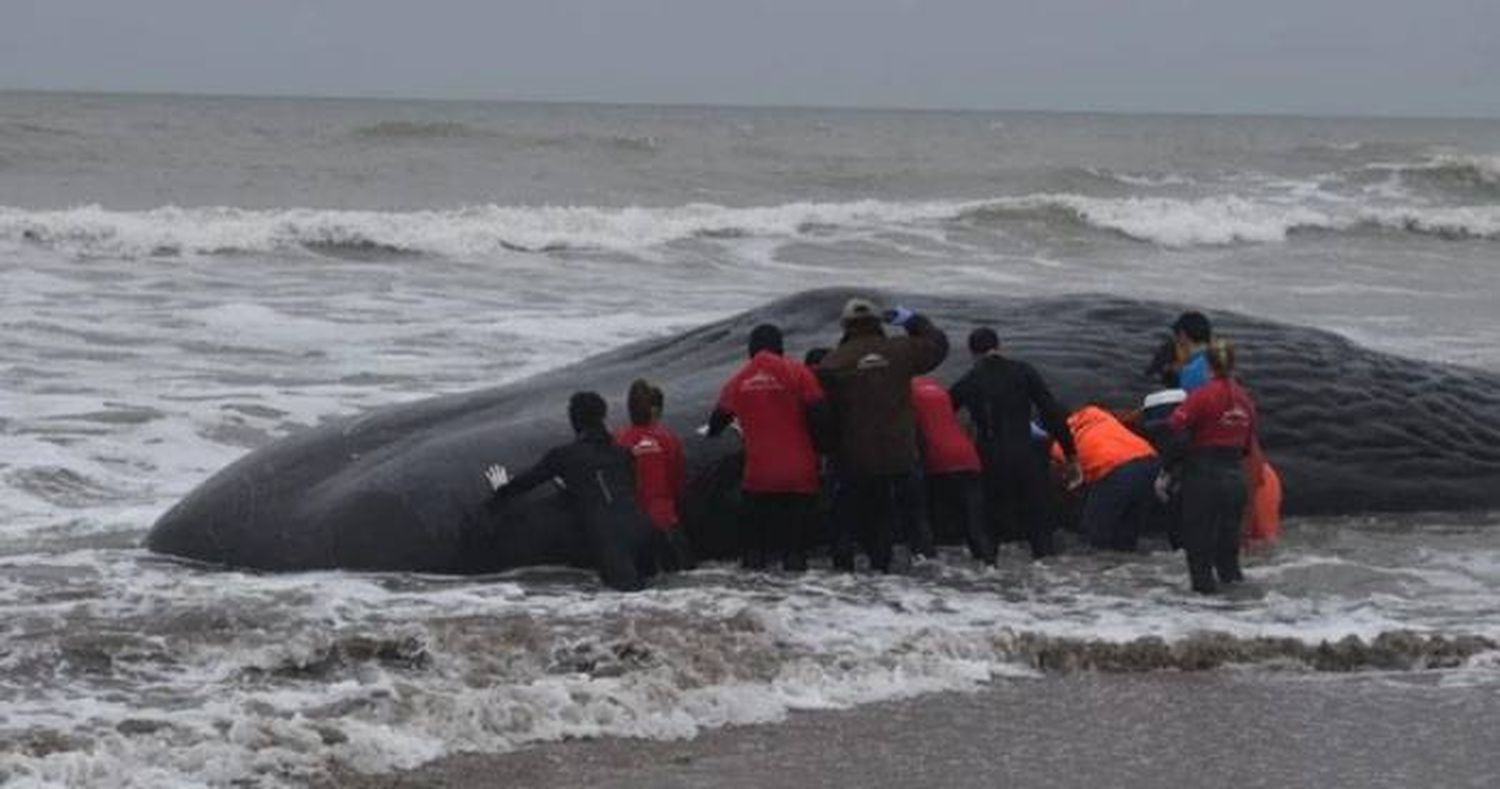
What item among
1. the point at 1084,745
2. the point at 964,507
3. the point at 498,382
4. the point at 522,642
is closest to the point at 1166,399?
the point at 964,507

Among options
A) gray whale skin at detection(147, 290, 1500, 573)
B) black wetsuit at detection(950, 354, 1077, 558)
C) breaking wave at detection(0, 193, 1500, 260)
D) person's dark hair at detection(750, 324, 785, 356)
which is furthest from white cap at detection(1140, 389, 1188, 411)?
breaking wave at detection(0, 193, 1500, 260)

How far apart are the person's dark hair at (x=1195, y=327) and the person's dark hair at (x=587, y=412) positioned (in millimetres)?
3357

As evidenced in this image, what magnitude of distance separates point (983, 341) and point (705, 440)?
1538mm

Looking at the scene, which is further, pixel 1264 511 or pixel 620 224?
pixel 620 224

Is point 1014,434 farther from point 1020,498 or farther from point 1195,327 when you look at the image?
point 1195,327

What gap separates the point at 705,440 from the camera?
12.1 meters

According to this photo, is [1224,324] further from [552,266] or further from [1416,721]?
[552,266]

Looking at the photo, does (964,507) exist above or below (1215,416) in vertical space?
below

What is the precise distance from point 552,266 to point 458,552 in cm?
2287

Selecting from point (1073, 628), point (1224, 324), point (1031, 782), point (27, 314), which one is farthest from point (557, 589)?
point (27, 314)

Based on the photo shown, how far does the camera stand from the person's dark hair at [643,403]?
1147cm

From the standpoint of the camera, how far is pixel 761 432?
37.5 feet

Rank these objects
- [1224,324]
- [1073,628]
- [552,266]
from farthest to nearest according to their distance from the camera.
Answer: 1. [552,266]
2. [1224,324]
3. [1073,628]

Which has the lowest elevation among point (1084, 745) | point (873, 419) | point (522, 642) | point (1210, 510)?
point (1084, 745)
